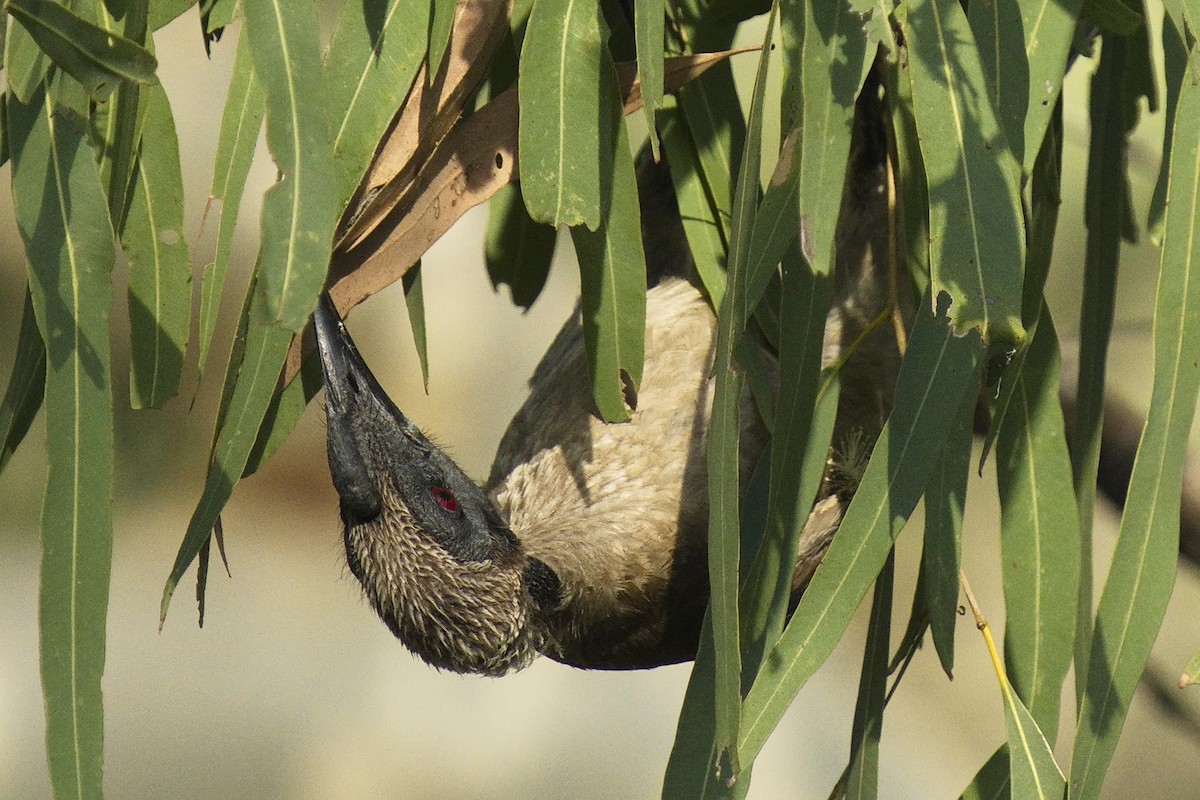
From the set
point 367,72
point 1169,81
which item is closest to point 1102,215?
point 1169,81

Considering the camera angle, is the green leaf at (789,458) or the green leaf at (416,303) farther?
the green leaf at (416,303)

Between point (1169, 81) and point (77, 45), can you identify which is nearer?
point (77, 45)

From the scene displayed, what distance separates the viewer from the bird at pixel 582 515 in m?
1.83

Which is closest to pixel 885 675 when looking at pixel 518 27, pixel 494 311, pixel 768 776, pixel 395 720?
pixel 518 27

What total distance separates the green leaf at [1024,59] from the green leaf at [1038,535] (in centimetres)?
27

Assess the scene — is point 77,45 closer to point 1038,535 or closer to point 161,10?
point 161,10

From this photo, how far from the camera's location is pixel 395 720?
5.63 m

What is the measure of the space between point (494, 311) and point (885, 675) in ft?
16.8

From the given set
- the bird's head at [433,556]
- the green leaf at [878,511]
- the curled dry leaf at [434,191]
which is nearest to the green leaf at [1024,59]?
the green leaf at [878,511]

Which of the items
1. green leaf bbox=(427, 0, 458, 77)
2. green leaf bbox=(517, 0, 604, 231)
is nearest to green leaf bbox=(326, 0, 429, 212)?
green leaf bbox=(427, 0, 458, 77)

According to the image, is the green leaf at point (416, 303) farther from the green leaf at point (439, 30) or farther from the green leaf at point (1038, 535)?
the green leaf at point (1038, 535)

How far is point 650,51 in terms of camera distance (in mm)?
1142

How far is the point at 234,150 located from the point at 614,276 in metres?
0.40

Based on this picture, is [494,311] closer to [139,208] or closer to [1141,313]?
[1141,313]
